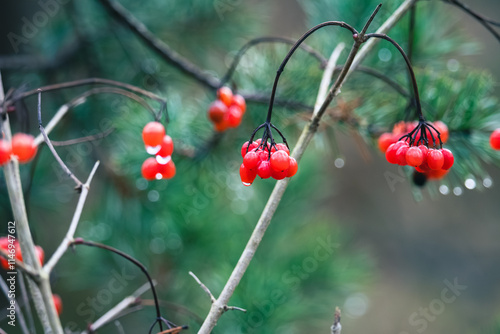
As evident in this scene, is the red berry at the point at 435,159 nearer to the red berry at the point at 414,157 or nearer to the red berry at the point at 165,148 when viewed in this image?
the red berry at the point at 414,157

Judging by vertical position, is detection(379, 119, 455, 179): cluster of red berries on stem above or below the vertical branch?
above

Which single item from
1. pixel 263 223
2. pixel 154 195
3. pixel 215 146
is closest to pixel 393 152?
pixel 263 223

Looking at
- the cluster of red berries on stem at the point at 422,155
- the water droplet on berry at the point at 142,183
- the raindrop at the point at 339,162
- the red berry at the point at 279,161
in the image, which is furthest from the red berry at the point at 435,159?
the water droplet on berry at the point at 142,183

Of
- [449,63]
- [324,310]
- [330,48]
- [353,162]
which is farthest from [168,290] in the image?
[353,162]

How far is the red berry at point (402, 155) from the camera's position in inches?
12.9

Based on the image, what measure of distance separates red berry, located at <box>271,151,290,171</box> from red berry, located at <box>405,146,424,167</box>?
86mm

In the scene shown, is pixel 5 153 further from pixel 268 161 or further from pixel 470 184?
pixel 470 184

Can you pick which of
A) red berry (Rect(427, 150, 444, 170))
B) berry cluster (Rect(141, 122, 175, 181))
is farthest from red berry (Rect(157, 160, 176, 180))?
red berry (Rect(427, 150, 444, 170))

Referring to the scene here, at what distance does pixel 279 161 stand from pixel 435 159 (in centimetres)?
11

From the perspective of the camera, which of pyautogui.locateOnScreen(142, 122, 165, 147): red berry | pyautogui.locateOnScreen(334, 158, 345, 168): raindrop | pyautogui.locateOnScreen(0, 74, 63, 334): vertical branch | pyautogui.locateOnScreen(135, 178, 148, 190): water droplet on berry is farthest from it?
pyautogui.locateOnScreen(135, 178, 148, 190): water droplet on berry

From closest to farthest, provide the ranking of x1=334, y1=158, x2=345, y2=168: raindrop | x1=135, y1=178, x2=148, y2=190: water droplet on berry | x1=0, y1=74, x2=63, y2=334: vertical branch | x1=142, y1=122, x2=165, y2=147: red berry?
x1=0, y1=74, x2=63, y2=334: vertical branch < x1=142, y1=122, x2=165, y2=147: red berry < x1=334, y1=158, x2=345, y2=168: raindrop < x1=135, y1=178, x2=148, y2=190: water droplet on berry

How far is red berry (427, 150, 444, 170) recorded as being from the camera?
317mm

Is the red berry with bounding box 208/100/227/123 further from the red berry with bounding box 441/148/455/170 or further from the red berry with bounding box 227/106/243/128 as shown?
the red berry with bounding box 441/148/455/170

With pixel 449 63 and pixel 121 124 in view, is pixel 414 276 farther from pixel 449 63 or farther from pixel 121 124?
pixel 121 124
